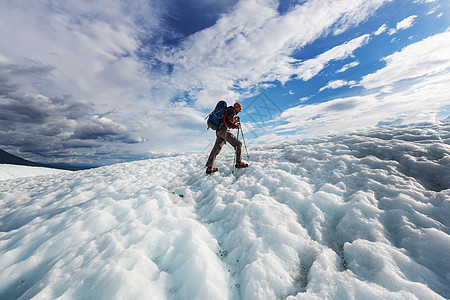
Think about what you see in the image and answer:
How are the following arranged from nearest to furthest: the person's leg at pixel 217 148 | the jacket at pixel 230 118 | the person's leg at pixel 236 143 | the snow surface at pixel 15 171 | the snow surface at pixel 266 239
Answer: the snow surface at pixel 266 239, the jacket at pixel 230 118, the person's leg at pixel 236 143, the person's leg at pixel 217 148, the snow surface at pixel 15 171

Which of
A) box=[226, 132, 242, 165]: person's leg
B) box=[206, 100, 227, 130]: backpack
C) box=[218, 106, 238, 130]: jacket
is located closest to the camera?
box=[218, 106, 238, 130]: jacket

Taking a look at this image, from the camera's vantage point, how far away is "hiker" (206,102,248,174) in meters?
7.93

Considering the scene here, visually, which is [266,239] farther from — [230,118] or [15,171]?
[15,171]

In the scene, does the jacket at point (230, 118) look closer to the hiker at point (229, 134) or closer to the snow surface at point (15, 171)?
the hiker at point (229, 134)

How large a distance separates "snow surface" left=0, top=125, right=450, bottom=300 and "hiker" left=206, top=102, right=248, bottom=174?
2.06 meters

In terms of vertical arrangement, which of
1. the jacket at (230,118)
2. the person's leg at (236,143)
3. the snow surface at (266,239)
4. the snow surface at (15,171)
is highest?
the snow surface at (15,171)

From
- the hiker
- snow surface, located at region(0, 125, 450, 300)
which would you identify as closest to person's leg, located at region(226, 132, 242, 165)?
the hiker

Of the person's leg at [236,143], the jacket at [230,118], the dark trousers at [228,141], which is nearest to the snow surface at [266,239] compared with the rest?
the person's leg at [236,143]

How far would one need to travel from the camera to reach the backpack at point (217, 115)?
Answer: 804 cm

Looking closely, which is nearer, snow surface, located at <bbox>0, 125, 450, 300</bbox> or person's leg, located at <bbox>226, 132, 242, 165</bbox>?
snow surface, located at <bbox>0, 125, 450, 300</bbox>

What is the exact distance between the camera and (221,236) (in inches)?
164

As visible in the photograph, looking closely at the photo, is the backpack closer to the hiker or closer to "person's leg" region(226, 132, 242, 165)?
the hiker

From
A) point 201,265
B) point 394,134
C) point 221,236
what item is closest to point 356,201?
point 221,236

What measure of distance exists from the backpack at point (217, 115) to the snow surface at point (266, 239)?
3.24 meters
